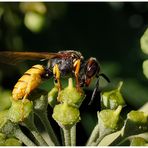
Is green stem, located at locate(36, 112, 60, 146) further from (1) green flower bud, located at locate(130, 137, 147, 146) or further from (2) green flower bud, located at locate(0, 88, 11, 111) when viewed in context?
(1) green flower bud, located at locate(130, 137, 147, 146)

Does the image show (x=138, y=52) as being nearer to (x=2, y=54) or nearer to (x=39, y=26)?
(x=39, y=26)

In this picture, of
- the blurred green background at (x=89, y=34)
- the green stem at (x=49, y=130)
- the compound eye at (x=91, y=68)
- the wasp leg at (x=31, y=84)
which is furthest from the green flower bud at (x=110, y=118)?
the blurred green background at (x=89, y=34)

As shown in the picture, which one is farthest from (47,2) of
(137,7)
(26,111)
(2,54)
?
(26,111)

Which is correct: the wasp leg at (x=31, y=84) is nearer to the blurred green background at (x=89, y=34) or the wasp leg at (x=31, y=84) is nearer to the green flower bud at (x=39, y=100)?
the green flower bud at (x=39, y=100)

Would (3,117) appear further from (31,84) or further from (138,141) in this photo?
(138,141)

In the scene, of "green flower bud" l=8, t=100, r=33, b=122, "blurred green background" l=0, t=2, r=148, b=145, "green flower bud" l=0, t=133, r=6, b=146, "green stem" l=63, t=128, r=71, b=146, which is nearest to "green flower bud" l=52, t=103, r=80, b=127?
"green stem" l=63, t=128, r=71, b=146

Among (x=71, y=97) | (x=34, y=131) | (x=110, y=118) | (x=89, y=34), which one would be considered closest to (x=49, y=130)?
(x=34, y=131)
